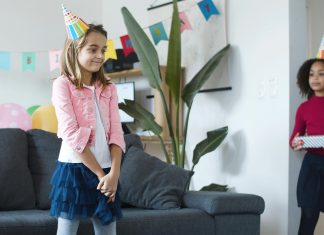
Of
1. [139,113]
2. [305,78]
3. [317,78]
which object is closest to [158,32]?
[139,113]

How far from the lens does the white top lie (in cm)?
179

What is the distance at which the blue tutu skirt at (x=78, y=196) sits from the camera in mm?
1748

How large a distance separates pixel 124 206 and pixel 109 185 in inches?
40.9

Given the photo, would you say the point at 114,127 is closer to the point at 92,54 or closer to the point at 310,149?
the point at 92,54

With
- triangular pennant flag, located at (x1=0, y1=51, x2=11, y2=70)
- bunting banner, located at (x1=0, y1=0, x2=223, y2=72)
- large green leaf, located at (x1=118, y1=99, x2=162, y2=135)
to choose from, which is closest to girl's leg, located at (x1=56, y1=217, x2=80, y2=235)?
bunting banner, located at (x1=0, y1=0, x2=223, y2=72)

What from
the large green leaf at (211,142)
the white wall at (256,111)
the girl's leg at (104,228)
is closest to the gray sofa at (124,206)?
the girl's leg at (104,228)

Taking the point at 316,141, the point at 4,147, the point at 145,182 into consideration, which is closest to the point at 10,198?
the point at 4,147

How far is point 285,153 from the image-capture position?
10.3 feet

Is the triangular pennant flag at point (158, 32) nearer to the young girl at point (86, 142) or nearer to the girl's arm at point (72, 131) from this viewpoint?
the young girl at point (86, 142)

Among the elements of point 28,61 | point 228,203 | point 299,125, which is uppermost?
point 28,61

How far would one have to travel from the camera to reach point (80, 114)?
5.96 ft

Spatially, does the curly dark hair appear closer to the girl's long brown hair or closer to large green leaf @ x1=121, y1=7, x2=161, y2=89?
large green leaf @ x1=121, y1=7, x2=161, y2=89

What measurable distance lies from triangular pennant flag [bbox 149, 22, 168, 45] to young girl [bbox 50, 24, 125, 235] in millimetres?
2014

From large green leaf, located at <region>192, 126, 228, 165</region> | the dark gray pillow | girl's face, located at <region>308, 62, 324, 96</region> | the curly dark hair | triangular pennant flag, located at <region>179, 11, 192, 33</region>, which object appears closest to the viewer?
the dark gray pillow
